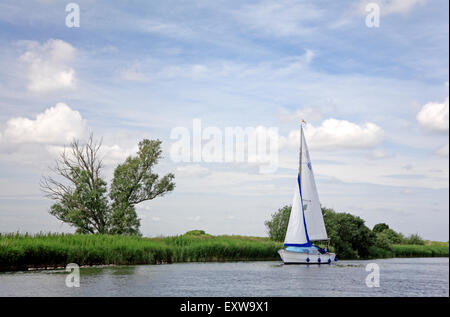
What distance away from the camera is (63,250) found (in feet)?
115

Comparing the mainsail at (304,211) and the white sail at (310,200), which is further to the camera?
the white sail at (310,200)

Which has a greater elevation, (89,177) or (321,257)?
(89,177)

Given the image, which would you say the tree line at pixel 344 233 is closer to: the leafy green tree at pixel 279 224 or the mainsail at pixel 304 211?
the leafy green tree at pixel 279 224

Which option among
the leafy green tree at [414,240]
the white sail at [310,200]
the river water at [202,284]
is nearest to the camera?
the river water at [202,284]

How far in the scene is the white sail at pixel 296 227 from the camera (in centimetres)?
4862

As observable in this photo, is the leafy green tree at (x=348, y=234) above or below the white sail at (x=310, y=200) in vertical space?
below

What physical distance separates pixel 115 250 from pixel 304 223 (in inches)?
773

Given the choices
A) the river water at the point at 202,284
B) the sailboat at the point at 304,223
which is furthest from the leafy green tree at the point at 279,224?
the river water at the point at 202,284

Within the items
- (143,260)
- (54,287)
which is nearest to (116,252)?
(143,260)

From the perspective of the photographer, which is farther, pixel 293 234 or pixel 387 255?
pixel 387 255

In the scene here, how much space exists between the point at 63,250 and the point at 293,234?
22.9m

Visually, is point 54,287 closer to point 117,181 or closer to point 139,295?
point 139,295

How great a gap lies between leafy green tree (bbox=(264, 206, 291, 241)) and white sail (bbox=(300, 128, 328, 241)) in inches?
572

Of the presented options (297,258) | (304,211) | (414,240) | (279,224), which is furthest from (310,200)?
(414,240)
